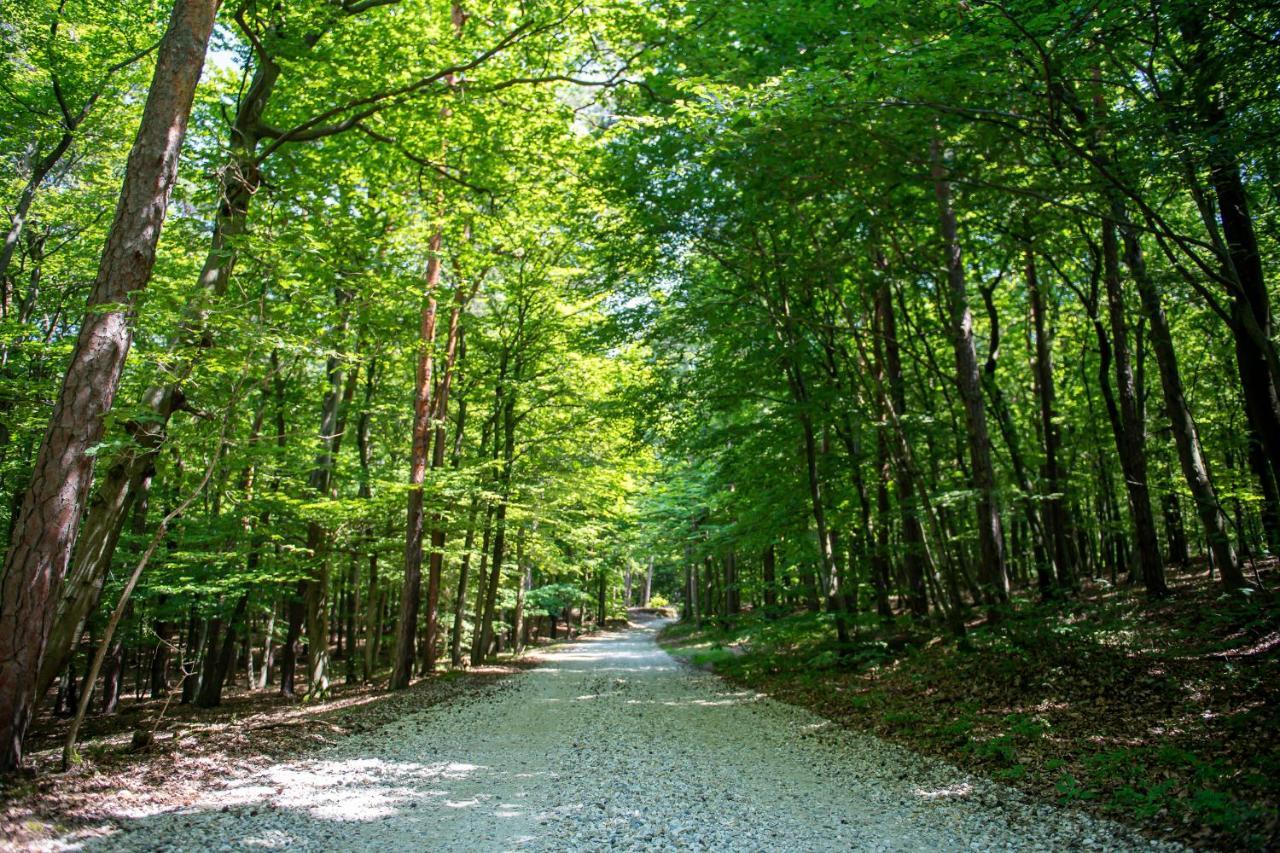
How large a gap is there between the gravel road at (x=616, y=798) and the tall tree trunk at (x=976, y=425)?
382 cm

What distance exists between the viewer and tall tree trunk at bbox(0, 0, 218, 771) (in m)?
4.90

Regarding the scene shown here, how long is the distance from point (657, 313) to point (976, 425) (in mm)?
6071

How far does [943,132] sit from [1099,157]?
6.68 ft

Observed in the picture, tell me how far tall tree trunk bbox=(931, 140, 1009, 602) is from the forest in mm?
69

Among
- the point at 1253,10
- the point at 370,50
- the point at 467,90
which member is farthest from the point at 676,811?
the point at 370,50

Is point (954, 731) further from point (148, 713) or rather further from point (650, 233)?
point (148, 713)

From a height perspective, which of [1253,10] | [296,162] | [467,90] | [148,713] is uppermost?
[467,90]

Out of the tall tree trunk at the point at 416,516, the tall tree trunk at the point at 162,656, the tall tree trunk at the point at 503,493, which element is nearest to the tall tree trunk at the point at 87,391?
the tall tree trunk at the point at 416,516

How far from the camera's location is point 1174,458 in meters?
15.1

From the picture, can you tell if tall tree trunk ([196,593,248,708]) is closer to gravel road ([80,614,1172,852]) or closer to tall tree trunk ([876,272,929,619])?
gravel road ([80,614,1172,852])

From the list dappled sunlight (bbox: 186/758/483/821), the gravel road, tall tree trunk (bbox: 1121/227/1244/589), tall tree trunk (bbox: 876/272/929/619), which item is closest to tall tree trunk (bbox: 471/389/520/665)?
the gravel road

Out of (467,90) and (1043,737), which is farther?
(467,90)

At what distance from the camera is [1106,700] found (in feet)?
22.4

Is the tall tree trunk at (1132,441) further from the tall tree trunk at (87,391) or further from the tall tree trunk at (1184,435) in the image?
the tall tree trunk at (87,391)
